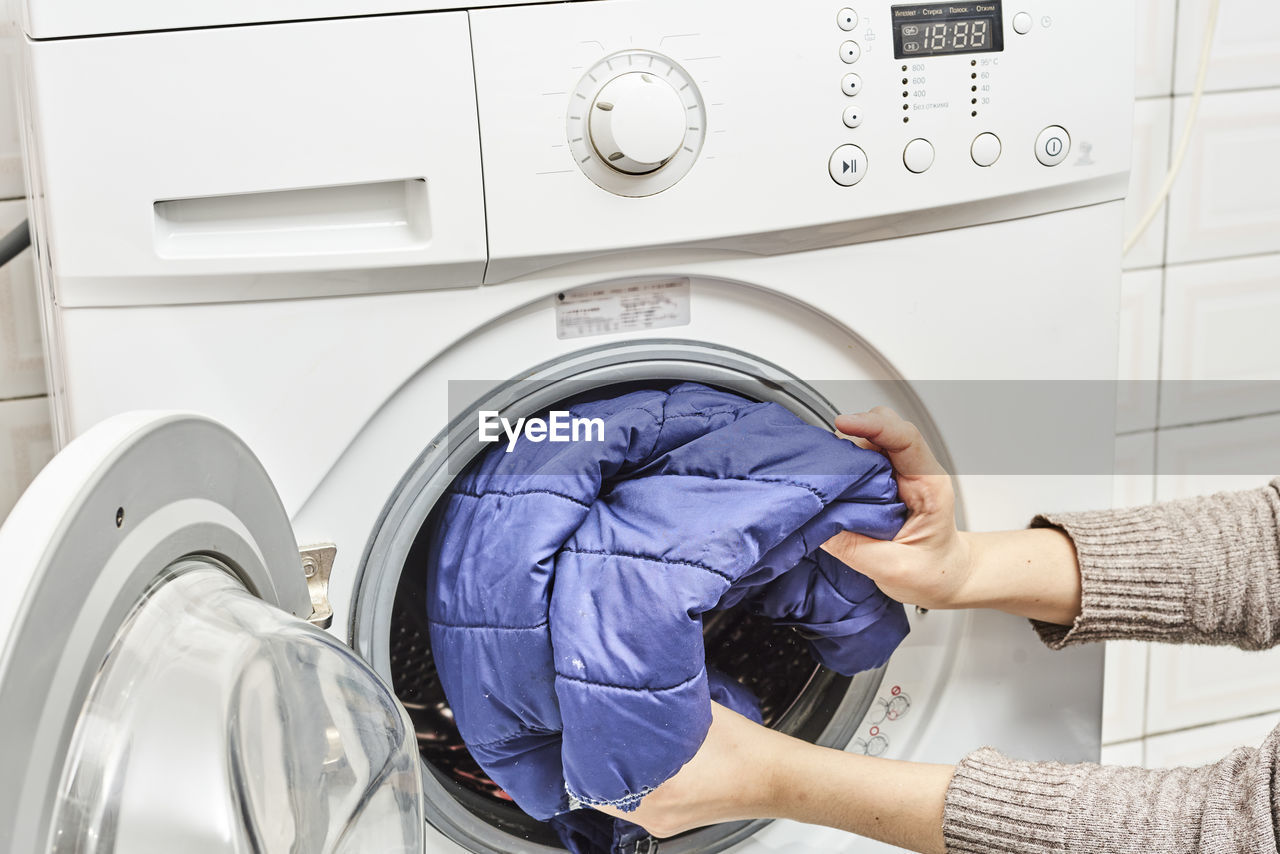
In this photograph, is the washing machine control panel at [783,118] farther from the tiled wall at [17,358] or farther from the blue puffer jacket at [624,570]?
the tiled wall at [17,358]

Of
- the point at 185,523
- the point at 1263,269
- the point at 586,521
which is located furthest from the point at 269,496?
the point at 1263,269

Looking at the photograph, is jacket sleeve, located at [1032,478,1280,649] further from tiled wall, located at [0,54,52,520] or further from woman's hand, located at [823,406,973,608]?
tiled wall, located at [0,54,52,520]

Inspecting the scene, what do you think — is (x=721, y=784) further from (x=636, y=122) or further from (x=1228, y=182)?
(x=1228, y=182)

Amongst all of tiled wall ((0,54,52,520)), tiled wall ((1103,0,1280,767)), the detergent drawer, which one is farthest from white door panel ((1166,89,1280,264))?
tiled wall ((0,54,52,520))

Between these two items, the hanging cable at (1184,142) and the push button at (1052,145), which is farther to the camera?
the hanging cable at (1184,142)

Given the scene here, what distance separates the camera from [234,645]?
0.45 meters

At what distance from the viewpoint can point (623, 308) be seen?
670mm

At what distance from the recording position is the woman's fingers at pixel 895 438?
2.18 ft

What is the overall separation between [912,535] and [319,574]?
0.38 meters

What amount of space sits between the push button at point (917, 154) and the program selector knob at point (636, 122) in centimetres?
15

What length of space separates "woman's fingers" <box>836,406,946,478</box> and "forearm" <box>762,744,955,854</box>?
0.20 metres

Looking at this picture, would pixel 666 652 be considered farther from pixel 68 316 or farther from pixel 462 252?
pixel 68 316

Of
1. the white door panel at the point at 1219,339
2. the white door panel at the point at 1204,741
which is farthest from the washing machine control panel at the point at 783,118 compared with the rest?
the white door panel at the point at 1204,741

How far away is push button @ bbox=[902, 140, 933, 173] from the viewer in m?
0.67
